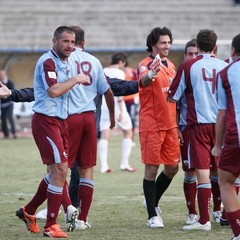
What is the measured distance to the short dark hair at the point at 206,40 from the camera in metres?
9.27

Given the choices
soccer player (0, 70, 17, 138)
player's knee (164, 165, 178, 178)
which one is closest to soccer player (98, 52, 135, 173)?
player's knee (164, 165, 178, 178)

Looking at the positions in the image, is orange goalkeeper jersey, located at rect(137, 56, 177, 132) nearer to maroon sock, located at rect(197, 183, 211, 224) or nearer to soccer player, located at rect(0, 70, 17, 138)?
maroon sock, located at rect(197, 183, 211, 224)

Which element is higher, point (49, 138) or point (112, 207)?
point (49, 138)

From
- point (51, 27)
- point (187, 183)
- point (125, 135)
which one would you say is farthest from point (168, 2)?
point (187, 183)

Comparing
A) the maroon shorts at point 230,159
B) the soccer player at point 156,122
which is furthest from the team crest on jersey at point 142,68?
the maroon shorts at point 230,159

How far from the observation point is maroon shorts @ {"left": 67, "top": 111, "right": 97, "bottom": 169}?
366 inches

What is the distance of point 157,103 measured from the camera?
968 centimetres

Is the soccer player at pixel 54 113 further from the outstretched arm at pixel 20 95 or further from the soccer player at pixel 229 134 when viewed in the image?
the soccer player at pixel 229 134

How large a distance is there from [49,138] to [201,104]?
5.43 feet

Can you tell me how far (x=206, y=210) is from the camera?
30.3 feet

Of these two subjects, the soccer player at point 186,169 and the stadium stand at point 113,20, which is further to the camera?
the stadium stand at point 113,20

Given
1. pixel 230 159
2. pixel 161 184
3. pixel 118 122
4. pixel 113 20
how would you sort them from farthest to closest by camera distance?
pixel 113 20 → pixel 118 122 → pixel 161 184 → pixel 230 159

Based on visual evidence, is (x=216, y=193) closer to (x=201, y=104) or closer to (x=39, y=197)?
(x=201, y=104)

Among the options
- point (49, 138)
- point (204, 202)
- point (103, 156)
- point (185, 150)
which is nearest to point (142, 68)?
point (185, 150)
